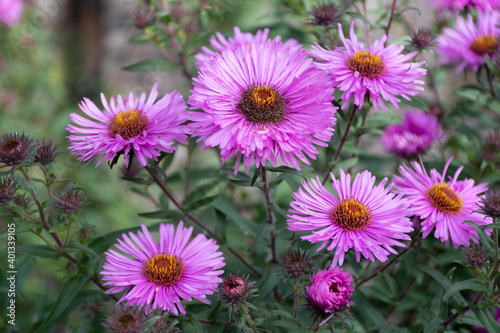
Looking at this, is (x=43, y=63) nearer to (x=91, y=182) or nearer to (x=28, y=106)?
(x=28, y=106)

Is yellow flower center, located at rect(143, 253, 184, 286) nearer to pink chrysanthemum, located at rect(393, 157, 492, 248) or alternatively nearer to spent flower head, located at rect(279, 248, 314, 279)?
spent flower head, located at rect(279, 248, 314, 279)

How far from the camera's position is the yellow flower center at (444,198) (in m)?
0.90

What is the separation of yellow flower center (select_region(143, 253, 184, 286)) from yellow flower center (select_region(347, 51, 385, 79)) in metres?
0.46

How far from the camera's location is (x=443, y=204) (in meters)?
0.90

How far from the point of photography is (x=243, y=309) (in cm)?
76

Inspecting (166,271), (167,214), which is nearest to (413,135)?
(167,214)

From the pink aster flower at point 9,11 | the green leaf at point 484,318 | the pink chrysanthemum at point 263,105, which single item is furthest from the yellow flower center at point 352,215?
the pink aster flower at point 9,11

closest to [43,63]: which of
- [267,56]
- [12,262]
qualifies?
[12,262]

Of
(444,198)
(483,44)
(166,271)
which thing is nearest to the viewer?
(166,271)

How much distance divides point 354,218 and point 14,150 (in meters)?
0.59

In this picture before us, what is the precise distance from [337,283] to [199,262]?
Answer: 234 mm

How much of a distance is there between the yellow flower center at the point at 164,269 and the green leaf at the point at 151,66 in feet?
2.16

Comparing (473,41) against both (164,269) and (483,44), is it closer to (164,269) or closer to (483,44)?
(483,44)

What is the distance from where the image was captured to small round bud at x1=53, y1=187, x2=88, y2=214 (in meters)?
0.85
